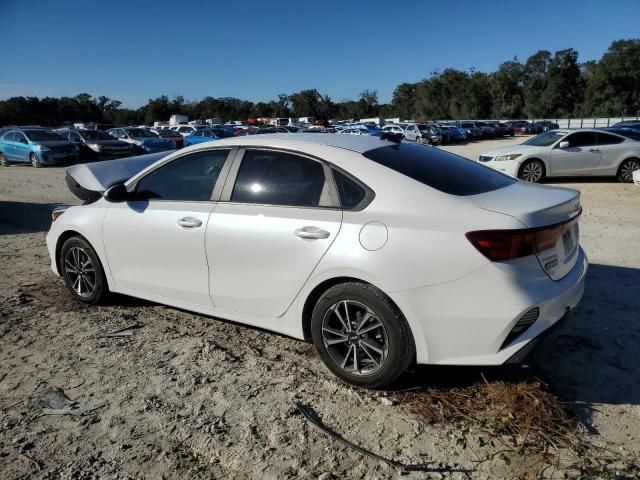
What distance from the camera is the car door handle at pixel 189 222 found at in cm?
375

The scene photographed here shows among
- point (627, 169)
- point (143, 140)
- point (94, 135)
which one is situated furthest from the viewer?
point (94, 135)

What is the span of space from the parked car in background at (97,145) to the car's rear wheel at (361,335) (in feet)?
72.1

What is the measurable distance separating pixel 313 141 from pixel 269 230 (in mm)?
748

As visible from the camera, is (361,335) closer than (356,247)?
No

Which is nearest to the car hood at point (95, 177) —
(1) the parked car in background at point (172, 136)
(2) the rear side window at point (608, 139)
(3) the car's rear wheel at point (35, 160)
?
(2) the rear side window at point (608, 139)

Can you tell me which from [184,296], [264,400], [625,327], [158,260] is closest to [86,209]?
[158,260]

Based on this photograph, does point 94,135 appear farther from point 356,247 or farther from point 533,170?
point 356,247

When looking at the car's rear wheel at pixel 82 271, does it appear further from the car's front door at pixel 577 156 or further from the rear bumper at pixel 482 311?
the car's front door at pixel 577 156

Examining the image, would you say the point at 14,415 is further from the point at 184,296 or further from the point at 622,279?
the point at 622,279

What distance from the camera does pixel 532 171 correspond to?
1273 cm

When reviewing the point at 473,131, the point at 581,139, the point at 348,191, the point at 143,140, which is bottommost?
the point at 473,131

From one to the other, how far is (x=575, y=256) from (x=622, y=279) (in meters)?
2.38

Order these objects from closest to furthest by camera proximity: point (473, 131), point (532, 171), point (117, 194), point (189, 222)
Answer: point (189, 222), point (117, 194), point (532, 171), point (473, 131)

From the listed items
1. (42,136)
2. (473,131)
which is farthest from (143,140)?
(473,131)
